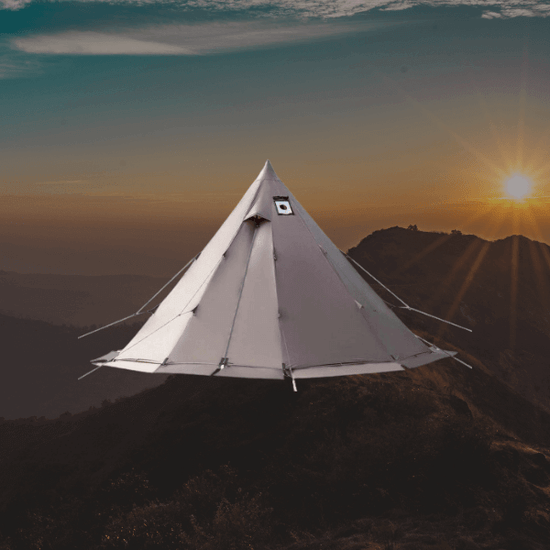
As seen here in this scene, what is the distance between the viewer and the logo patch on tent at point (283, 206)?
43.4 ft

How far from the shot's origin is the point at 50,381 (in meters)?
104

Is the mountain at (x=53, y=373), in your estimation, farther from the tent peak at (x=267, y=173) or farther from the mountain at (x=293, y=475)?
the tent peak at (x=267, y=173)

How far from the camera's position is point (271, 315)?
11.4 m

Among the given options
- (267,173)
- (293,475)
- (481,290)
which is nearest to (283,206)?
(267,173)

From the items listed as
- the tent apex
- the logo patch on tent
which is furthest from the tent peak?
the logo patch on tent

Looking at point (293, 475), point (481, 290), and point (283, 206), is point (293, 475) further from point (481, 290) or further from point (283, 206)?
point (481, 290)

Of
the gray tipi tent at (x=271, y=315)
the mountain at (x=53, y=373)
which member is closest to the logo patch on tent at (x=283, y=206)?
the gray tipi tent at (x=271, y=315)

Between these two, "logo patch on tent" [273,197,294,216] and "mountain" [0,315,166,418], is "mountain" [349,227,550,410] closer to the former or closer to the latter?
"logo patch on tent" [273,197,294,216]

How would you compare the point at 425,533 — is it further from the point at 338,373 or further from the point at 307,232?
the point at 307,232

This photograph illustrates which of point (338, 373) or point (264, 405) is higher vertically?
point (338, 373)

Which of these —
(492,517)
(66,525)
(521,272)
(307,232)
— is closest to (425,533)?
(492,517)

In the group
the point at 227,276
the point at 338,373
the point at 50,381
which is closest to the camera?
the point at 338,373

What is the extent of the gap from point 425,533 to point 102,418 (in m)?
16.2

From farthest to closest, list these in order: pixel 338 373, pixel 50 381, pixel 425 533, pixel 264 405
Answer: pixel 50 381 → pixel 264 405 → pixel 338 373 → pixel 425 533
